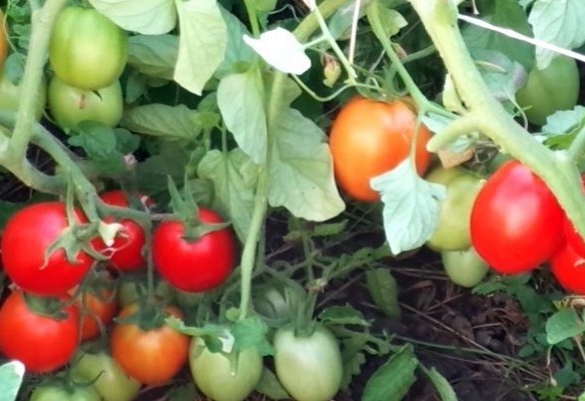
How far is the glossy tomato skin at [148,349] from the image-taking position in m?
1.14

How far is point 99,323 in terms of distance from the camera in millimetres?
1147

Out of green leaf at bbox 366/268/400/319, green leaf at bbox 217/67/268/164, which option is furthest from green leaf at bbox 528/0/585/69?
green leaf at bbox 366/268/400/319

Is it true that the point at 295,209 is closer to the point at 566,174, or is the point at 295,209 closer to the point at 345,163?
the point at 345,163

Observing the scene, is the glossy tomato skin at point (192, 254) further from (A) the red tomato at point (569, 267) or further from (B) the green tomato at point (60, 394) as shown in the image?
(A) the red tomato at point (569, 267)

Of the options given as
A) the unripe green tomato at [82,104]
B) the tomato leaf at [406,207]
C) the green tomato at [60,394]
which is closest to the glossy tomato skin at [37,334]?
the green tomato at [60,394]

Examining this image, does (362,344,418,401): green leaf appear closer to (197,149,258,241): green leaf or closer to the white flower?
(197,149,258,241): green leaf

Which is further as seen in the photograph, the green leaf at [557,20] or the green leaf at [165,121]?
the green leaf at [165,121]

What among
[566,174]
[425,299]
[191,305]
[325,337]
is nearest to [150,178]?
[191,305]

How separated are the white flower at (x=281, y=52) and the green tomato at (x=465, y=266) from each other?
16.5 inches

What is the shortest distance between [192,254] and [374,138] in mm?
222

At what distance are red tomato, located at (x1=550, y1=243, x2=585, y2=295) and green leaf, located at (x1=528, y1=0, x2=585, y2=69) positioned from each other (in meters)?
0.14

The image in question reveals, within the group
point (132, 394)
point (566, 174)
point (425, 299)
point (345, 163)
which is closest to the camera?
point (566, 174)

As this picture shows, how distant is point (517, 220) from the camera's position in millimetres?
817

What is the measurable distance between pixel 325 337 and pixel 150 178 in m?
0.23
